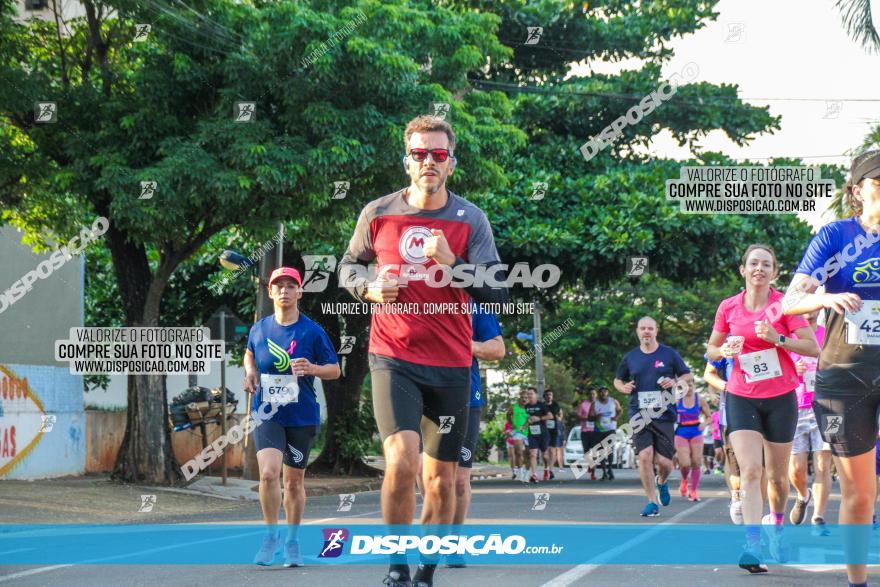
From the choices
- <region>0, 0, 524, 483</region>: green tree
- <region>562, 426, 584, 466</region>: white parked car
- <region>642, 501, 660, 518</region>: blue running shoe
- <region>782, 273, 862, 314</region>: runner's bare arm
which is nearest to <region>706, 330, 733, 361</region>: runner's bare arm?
<region>782, 273, 862, 314</region>: runner's bare arm

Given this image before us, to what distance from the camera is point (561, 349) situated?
183 feet

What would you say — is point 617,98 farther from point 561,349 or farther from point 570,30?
point 561,349

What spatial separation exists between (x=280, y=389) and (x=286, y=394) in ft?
0.19

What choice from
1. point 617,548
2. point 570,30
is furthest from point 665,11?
point 617,548

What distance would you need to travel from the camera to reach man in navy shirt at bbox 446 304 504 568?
8867 mm

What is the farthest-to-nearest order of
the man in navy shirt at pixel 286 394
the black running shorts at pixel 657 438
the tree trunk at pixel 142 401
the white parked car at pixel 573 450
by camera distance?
the white parked car at pixel 573 450 < the tree trunk at pixel 142 401 < the black running shorts at pixel 657 438 < the man in navy shirt at pixel 286 394

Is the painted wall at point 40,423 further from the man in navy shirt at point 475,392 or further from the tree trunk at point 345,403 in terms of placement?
the man in navy shirt at point 475,392

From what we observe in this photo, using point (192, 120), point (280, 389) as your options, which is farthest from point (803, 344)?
point (192, 120)

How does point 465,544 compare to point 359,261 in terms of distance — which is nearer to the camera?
point 359,261

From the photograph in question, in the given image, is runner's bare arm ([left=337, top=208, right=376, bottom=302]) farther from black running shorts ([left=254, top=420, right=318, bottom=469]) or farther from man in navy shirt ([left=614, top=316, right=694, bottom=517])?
man in navy shirt ([left=614, top=316, right=694, bottom=517])

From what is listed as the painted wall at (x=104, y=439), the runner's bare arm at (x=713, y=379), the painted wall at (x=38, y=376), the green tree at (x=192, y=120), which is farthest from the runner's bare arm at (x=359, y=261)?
the painted wall at (x=104, y=439)

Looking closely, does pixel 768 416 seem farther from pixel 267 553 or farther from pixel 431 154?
pixel 431 154

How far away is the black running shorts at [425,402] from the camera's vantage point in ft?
21.4

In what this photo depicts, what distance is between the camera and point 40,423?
23.4 metres
